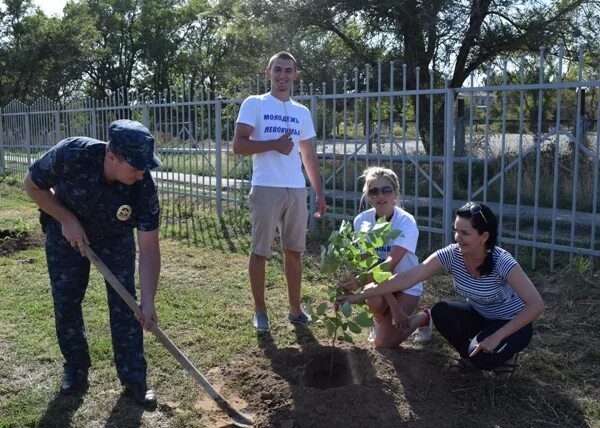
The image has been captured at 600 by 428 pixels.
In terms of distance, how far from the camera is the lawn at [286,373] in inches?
118

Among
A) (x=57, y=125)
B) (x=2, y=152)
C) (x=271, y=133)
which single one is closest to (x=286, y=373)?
(x=271, y=133)

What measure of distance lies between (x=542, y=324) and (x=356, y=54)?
443 inches

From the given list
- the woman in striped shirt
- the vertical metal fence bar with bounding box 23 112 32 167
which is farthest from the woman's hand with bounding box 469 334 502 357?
the vertical metal fence bar with bounding box 23 112 32 167

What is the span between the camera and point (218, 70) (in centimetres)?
4244

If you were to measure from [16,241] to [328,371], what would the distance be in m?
4.93

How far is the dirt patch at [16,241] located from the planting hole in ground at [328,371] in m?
4.47

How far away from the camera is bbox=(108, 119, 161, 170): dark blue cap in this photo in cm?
265

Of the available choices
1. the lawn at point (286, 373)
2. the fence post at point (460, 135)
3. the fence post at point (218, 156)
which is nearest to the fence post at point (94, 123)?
the fence post at point (218, 156)

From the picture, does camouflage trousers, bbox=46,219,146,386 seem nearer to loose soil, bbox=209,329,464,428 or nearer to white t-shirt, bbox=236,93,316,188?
loose soil, bbox=209,329,464,428

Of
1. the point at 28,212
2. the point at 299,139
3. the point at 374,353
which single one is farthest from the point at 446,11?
the point at 374,353

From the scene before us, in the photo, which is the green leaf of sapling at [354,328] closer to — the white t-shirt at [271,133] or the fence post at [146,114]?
the white t-shirt at [271,133]

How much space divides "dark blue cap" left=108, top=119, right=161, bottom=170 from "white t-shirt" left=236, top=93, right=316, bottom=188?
1.42 metres

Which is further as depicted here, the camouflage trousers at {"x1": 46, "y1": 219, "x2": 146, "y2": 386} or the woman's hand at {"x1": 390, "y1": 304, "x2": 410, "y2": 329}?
the woman's hand at {"x1": 390, "y1": 304, "x2": 410, "y2": 329}

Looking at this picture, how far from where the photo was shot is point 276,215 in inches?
162
